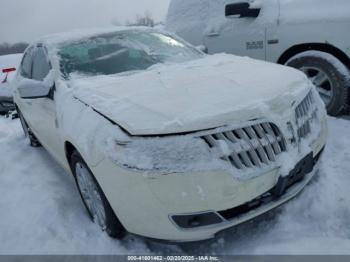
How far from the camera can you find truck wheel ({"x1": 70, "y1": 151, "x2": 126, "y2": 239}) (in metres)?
2.36

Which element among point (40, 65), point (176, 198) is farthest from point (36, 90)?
point (176, 198)

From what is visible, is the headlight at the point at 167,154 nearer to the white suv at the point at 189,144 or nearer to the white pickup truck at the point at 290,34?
the white suv at the point at 189,144

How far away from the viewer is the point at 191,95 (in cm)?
234

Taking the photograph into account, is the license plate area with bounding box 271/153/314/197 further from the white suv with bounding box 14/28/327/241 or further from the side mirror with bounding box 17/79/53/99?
the side mirror with bounding box 17/79/53/99

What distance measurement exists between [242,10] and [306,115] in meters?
2.65

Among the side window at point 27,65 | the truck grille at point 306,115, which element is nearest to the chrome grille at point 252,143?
the truck grille at point 306,115

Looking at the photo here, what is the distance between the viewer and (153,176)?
1.96 m

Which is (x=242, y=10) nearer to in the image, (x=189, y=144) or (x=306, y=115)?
(x=306, y=115)

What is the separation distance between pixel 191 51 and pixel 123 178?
2194mm

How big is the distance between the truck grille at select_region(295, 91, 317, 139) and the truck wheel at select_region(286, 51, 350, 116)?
1.62 metres

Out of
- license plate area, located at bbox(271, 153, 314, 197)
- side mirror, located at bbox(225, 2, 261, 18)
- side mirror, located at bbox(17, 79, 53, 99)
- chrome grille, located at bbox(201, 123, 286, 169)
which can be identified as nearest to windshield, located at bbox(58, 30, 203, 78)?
side mirror, located at bbox(17, 79, 53, 99)

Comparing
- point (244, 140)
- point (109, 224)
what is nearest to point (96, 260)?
point (109, 224)

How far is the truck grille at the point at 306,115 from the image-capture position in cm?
238

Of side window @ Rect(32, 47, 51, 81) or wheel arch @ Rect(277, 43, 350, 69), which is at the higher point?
side window @ Rect(32, 47, 51, 81)
